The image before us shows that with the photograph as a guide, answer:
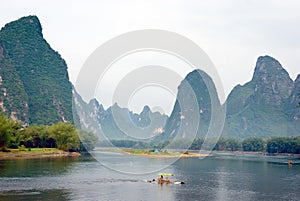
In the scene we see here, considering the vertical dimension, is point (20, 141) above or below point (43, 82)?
below

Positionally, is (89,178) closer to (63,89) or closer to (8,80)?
(8,80)

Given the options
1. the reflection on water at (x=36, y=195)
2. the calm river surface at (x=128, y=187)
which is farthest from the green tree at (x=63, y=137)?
the reflection on water at (x=36, y=195)

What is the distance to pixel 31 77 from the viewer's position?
145750mm

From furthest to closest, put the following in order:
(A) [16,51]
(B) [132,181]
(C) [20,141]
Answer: (A) [16,51] → (C) [20,141] → (B) [132,181]

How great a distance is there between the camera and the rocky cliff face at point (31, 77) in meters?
122

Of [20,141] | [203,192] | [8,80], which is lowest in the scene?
[203,192]

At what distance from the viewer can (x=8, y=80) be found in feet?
404

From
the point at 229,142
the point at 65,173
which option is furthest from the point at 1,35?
the point at 65,173

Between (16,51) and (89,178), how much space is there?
117680 mm

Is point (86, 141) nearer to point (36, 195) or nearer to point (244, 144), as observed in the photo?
point (244, 144)

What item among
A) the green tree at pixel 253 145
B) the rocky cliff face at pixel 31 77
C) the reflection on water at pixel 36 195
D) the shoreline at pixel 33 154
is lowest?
the reflection on water at pixel 36 195

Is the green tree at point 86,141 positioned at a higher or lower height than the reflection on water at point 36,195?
higher

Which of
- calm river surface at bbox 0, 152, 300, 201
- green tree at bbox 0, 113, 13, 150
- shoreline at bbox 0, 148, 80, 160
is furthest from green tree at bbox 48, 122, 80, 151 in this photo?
calm river surface at bbox 0, 152, 300, 201

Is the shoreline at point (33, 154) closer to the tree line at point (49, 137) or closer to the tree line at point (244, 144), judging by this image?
the tree line at point (49, 137)
